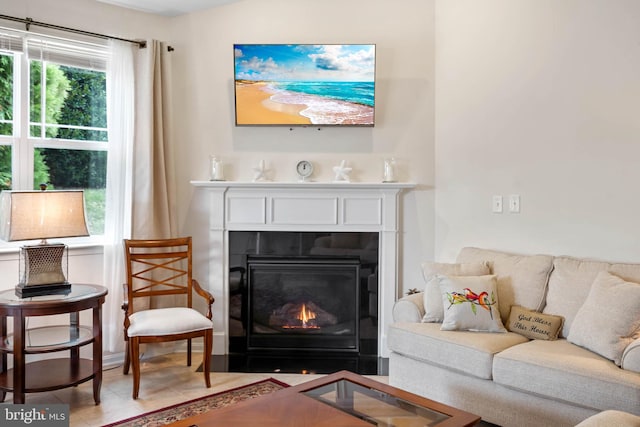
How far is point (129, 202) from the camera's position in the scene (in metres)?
3.85

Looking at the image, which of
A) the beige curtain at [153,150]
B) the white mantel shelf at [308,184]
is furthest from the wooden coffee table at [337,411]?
the beige curtain at [153,150]

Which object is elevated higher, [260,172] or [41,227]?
[260,172]

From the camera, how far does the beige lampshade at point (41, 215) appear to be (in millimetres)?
2945

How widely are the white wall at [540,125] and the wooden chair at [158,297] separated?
194 centimetres

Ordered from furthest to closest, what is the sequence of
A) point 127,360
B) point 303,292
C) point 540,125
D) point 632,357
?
point 303,292 < point 127,360 < point 540,125 < point 632,357

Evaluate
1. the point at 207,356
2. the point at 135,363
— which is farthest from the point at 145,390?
the point at 207,356

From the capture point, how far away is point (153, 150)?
13.0ft

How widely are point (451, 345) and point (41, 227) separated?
247 cm

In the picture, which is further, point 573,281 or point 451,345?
point 573,281

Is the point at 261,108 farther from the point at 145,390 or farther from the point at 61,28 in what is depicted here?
the point at 145,390

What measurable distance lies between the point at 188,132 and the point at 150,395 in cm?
202

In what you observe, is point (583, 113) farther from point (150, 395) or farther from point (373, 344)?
point (150, 395)

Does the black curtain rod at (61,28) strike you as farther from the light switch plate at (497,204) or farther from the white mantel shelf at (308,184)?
the light switch plate at (497,204)

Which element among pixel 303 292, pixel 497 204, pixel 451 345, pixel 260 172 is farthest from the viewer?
pixel 303 292
